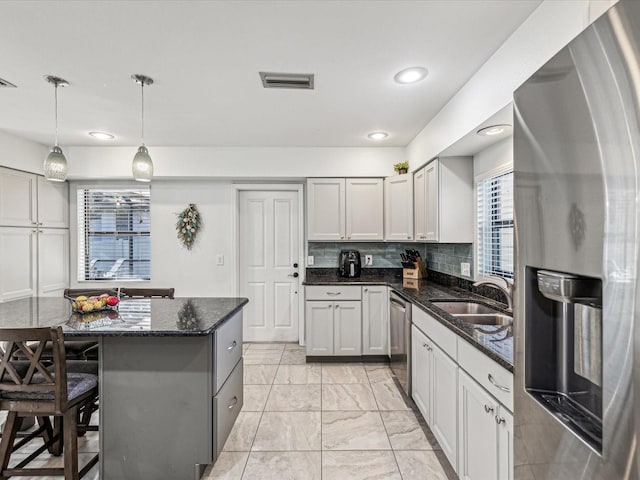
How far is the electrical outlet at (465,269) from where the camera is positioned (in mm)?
2932

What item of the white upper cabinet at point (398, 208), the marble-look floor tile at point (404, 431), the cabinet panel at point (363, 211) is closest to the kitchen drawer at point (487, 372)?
the marble-look floor tile at point (404, 431)

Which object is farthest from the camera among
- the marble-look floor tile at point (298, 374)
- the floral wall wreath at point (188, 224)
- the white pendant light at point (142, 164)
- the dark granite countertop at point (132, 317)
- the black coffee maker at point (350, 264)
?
the floral wall wreath at point (188, 224)

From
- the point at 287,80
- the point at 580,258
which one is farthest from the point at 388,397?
the point at 287,80

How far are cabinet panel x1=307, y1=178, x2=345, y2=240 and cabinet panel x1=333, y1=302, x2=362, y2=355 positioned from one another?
0.80m

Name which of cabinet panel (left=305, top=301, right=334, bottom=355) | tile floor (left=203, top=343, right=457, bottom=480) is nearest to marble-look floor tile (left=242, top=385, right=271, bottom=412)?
tile floor (left=203, top=343, right=457, bottom=480)

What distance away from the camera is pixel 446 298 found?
2545mm

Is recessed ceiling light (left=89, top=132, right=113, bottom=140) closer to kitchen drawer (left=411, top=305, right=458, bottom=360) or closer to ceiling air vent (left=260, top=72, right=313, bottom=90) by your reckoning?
ceiling air vent (left=260, top=72, right=313, bottom=90)

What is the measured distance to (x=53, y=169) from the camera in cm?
217

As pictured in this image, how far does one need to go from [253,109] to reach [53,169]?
57.5 inches

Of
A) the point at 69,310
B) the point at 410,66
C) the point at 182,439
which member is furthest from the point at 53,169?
the point at 410,66

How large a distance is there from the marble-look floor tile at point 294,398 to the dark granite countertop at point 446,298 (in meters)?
1.05

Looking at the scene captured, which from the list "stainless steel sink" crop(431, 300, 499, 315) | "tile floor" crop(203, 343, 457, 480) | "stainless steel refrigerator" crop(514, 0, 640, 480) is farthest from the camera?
"stainless steel sink" crop(431, 300, 499, 315)

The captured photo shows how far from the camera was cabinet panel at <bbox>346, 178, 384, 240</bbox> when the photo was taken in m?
3.79

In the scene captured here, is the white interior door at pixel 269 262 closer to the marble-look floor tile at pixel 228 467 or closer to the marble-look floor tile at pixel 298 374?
the marble-look floor tile at pixel 298 374
